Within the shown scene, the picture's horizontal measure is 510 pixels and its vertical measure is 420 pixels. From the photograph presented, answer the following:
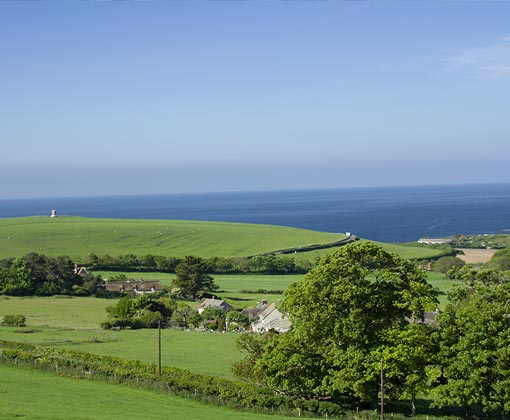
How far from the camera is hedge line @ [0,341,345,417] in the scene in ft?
98.2

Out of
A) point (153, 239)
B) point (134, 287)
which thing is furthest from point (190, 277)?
point (153, 239)

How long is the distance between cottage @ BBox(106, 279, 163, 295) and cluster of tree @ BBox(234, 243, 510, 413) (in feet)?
163

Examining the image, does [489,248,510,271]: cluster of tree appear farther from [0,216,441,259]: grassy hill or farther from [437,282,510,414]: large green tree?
[437,282,510,414]: large green tree

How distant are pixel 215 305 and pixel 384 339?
39.4m

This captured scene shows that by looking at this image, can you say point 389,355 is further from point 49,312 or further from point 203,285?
point 203,285

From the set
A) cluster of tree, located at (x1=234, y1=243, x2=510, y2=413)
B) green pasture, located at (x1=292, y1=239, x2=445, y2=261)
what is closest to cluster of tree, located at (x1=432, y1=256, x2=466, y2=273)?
green pasture, located at (x1=292, y1=239, x2=445, y2=261)

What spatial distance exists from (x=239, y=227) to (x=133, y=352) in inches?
4754

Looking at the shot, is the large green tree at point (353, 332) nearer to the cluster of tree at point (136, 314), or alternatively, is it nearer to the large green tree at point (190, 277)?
the cluster of tree at point (136, 314)

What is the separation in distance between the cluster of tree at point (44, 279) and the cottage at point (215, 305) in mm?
15069

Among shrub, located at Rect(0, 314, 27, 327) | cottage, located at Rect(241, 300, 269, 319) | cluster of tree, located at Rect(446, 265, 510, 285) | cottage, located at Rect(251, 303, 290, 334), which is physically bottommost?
cottage, located at Rect(241, 300, 269, 319)

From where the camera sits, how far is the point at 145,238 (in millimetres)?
144625

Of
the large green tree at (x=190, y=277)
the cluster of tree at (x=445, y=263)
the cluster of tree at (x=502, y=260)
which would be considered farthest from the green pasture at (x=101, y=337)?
the cluster of tree at (x=445, y=263)

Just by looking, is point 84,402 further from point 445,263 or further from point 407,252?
point 407,252

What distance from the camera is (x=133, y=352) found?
4244 centimetres
